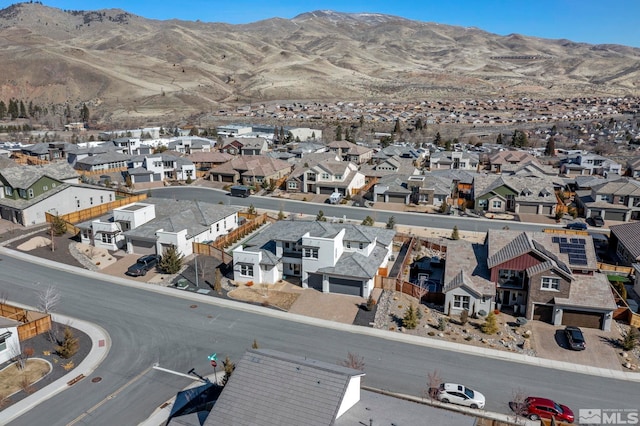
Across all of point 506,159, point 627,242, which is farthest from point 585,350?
point 506,159

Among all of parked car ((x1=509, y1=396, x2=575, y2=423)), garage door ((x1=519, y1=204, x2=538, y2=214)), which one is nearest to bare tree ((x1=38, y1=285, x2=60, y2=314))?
parked car ((x1=509, y1=396, x2=575, y2=423))

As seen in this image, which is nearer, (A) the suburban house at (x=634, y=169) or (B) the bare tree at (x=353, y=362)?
(B) the bare tree at (x=353, y=362)

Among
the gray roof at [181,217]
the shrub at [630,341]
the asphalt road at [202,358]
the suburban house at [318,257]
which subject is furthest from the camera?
the gray roof at [181,217]

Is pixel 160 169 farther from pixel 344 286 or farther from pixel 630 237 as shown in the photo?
pixel 630 237

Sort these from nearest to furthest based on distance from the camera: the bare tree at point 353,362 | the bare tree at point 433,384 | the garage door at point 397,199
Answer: the bare tree at point 433,384
the bare tree at point 353,362
the garage door at point 397,199

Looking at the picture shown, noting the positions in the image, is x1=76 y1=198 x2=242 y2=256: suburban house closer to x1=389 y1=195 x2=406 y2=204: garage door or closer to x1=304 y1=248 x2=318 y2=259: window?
x1=304 y1=248 x2=318 y2=259: window

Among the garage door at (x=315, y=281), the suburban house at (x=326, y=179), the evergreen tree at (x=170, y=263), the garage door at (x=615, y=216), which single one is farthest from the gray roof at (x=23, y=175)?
the garage door at (x=615, y=216)

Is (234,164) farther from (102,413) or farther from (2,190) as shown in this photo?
(102,413)

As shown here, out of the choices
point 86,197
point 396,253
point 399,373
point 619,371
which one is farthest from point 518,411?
point 86,197

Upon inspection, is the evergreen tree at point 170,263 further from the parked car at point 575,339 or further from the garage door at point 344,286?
the parked car at point 575,339
